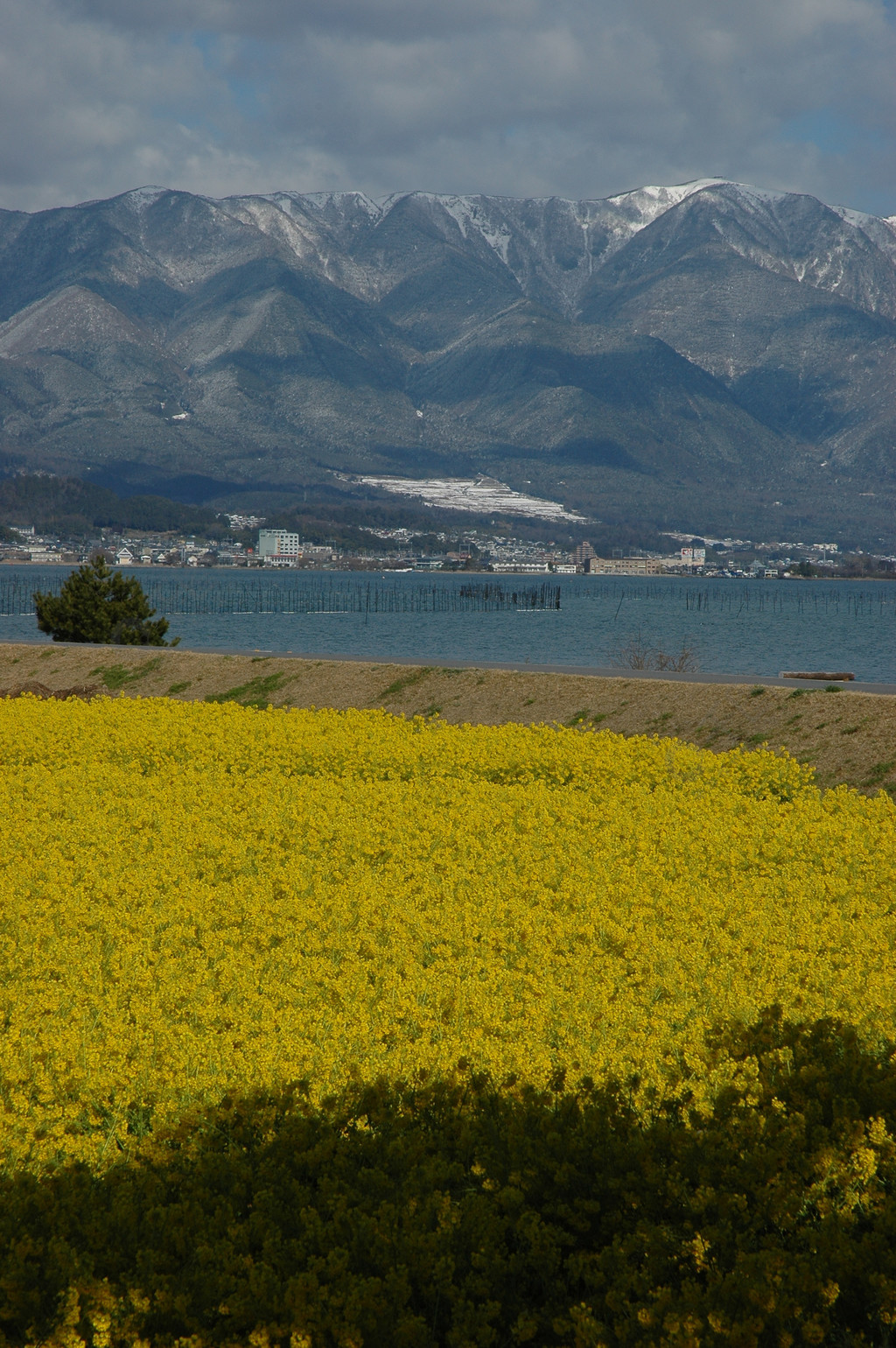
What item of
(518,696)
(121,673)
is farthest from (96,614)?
(518,696)

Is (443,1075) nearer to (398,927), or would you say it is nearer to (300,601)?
(398,927)

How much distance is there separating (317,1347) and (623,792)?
32.5 ft

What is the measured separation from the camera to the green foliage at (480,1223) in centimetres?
414

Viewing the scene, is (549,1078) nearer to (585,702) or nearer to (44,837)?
(44,837)

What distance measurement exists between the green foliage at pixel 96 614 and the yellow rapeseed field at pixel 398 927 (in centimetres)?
2911

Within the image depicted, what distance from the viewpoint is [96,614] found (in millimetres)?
43031

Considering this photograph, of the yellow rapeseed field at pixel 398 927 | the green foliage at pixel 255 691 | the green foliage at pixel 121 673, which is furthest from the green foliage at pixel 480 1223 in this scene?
the green foliage at pixel 121 673

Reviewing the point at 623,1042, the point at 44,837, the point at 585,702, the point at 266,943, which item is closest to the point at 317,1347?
the point at 623,1042

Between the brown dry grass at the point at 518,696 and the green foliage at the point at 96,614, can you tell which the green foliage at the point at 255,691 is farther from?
the green foliage at the point at 96,614

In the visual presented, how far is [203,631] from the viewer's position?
109m

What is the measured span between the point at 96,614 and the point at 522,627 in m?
78.8

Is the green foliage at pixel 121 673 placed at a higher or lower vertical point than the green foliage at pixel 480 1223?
lower

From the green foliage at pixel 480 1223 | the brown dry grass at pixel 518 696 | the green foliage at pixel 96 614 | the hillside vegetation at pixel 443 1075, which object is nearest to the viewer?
the green foliage at pixel 480 1223

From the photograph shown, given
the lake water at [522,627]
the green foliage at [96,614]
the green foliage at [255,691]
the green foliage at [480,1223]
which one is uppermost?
the green foliage at [96,614]
